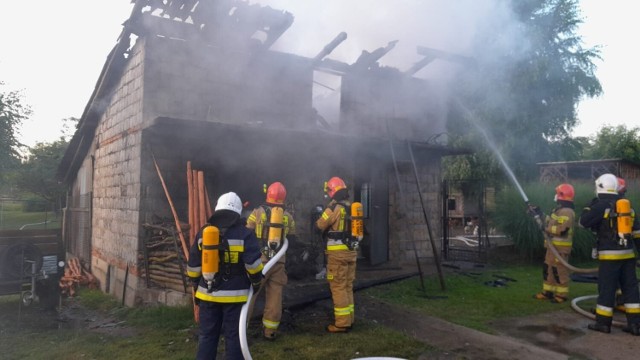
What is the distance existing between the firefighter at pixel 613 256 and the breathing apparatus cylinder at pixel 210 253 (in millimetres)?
4543

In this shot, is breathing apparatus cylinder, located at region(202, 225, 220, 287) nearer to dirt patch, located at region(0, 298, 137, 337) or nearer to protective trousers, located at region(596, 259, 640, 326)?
dirt patch, located at region(0, 298, 137, 337)

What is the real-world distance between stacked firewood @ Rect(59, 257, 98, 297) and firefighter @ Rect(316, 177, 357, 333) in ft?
20.1

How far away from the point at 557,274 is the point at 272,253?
4.49 meters

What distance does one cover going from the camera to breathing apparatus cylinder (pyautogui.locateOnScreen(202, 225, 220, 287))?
3.52 meters

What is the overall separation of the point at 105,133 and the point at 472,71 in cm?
770

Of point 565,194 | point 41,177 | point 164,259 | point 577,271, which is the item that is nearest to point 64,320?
point 164,259

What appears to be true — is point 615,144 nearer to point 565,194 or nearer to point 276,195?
point 565,194

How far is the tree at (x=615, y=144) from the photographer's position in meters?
28.0

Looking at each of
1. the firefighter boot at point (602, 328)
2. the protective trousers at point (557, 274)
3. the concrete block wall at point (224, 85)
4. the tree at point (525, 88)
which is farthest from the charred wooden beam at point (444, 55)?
the firefighter boot at point (602, 328)

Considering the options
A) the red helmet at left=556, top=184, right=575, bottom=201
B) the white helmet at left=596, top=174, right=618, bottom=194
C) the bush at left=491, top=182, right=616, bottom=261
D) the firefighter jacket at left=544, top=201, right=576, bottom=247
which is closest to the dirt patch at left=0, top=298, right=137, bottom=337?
the white helmet at left=596, top=174, right=618, bottom=194

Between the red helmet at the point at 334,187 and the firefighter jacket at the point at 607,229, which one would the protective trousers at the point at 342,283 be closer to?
the red helmet at the point at 334,187

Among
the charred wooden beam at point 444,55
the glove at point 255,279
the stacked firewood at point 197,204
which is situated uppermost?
the charred wooden beam at point 444,55

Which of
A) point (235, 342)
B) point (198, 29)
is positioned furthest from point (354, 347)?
point (198, 29)

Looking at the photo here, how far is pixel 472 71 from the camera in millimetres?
8328
